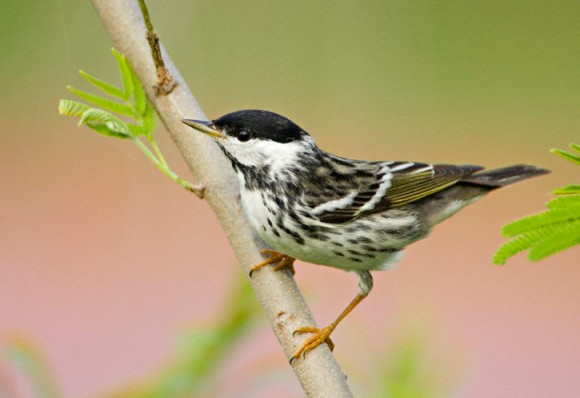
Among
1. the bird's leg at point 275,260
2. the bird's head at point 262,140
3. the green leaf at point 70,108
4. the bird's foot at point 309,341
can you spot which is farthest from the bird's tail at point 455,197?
the green leaf at point 70,108

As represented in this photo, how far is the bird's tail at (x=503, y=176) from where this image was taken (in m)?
2.95

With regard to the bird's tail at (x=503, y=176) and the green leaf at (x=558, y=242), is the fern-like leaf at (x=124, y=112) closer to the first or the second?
the green leaf at (x=558, y=242)

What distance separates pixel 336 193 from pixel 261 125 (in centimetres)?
38

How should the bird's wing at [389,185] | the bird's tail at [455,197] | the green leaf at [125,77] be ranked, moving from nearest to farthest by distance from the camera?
the green leaf at [125,77]
the bird's wing at [389,185]
the bird's tail at [455,197]

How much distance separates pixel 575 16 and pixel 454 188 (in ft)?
32.8

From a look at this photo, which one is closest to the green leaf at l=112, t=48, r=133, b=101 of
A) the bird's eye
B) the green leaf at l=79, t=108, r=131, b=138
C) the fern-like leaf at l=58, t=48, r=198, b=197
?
the fern-like leaf at l=58, t=48, r=198, b=197

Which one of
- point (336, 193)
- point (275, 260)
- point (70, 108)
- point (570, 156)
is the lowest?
point (570, 156)

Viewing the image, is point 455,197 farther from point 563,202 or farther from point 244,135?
point 563,202

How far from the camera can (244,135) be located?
8.88 feet

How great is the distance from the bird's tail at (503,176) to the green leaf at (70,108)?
1.61m

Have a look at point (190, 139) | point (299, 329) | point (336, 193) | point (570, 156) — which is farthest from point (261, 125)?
point (570, 156)

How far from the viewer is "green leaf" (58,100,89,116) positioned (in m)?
1.69

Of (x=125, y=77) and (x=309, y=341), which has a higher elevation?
(x=125, y=77)

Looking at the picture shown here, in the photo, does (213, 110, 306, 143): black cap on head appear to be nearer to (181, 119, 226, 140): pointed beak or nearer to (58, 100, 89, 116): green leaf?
(181, 119, 226, 140): pointed beak
